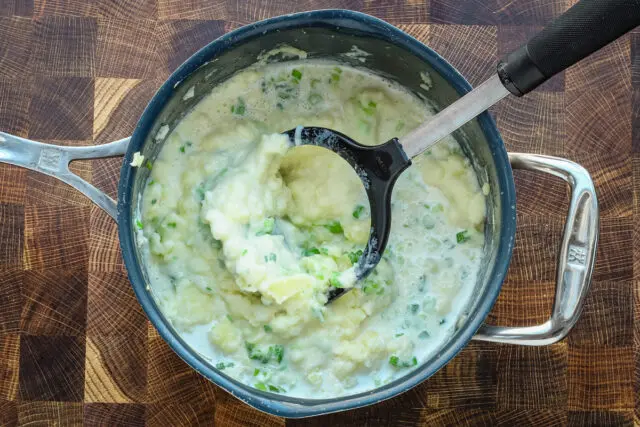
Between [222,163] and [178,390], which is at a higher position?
[222,163]

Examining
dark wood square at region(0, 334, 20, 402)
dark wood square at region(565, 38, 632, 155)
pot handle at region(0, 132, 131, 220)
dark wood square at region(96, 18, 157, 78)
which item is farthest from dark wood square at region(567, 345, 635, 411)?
dark wood square at region(0, 334, 20, 402)

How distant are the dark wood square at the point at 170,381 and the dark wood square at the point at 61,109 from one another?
1.74 feet

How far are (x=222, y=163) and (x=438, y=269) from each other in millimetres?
537

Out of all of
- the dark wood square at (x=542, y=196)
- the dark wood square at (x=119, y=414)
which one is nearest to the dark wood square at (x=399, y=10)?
the dark wood square at (x=542, y=196)

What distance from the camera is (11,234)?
69.1 inches

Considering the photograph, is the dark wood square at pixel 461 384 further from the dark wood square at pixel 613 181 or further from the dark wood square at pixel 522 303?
the dark wood square at pixel 613 181

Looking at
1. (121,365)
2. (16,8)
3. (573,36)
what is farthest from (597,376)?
(16,8)

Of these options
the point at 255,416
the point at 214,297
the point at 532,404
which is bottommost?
the point at 255,416

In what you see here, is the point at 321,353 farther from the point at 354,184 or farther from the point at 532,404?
the point at 532,404

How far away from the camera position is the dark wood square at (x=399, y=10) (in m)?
1.75

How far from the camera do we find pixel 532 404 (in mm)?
1738

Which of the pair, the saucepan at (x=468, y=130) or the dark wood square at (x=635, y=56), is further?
the dark wood square at (x=635, y=56)

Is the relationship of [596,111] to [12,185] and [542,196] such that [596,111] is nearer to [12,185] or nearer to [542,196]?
[542,196]

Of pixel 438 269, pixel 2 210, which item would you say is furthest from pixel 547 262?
pixel 2 210
